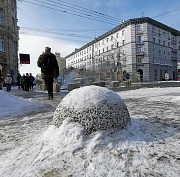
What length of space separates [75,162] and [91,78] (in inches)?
563

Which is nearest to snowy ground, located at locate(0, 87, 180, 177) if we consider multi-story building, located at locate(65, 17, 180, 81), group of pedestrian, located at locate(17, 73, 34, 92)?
group of pedestrian, located at locate(17, 73, 34, 92)

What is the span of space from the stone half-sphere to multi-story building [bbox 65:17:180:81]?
92.3 feet

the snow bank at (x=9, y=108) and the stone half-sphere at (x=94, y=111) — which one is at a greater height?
the stone half-sphere at (x=94, y=111)

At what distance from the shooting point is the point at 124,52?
35438 millimetres

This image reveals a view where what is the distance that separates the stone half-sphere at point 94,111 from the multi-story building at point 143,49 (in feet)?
Result: 92.3

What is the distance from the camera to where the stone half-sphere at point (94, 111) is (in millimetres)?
1461

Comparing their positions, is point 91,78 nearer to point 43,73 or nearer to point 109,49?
point 43,73

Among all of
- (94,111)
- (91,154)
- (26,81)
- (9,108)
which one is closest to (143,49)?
(26,81)

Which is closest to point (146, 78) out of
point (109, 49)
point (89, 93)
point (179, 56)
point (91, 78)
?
point (109, 49)

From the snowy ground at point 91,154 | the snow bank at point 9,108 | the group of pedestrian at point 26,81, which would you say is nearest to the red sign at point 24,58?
the group of pedestrian at point 26,81

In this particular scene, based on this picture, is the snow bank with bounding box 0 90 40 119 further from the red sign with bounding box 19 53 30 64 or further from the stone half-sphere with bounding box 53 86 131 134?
the red sign with bounding box 19 53 30 64

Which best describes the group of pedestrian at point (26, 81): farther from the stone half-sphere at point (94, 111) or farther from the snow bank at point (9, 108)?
the stone half-sphere at point (94, 111)

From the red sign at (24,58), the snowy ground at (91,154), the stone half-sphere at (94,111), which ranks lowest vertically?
the snowy ground at (91,154)

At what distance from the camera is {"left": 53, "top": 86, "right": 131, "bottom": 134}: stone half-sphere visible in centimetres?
146
